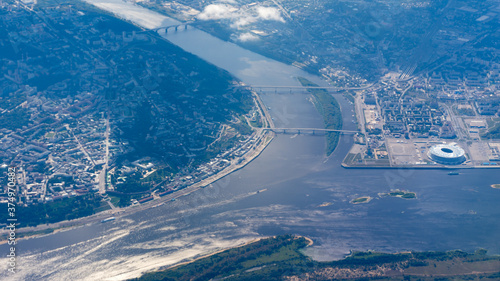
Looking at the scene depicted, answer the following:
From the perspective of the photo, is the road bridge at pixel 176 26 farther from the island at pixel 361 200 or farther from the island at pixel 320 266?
the island at pixel 320 266

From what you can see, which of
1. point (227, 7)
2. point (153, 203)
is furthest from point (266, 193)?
point (227, 7)

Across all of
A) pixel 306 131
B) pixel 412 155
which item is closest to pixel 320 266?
pixel 412 155

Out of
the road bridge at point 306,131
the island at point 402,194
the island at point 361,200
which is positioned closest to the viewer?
the island at point 361,200

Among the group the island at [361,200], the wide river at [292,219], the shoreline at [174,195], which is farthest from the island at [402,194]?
the shoreline at [174,195]

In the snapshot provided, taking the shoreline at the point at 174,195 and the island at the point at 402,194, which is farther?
the island at the point at 402,194

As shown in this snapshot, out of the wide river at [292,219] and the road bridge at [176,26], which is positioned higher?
the road bridge at [176,26]

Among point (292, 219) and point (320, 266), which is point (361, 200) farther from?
point (320, 266)

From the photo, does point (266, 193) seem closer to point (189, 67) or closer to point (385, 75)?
point (189, 67)
